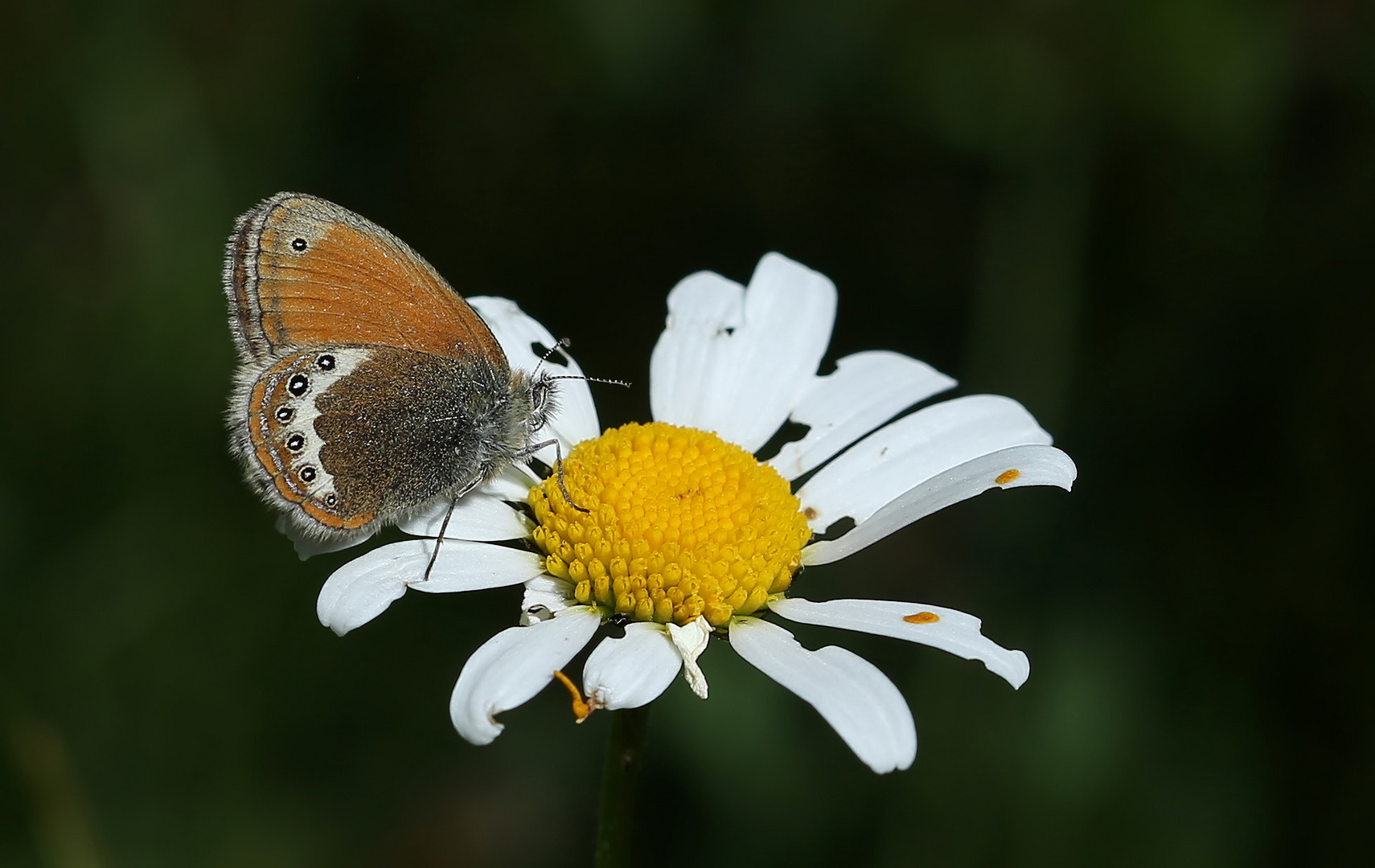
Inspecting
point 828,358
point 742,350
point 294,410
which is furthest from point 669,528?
point 828,358

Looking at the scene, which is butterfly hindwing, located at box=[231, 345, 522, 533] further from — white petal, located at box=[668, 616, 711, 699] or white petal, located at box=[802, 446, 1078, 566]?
white petal, located at box=[802, 446, 1078, 566]

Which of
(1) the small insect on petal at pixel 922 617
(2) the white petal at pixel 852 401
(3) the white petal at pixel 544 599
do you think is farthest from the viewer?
(2) the white petal at pixel 852 401

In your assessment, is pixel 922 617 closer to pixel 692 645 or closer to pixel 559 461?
pixel 692 645

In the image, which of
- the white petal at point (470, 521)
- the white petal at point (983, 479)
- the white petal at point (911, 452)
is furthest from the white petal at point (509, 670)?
the white petal at point (911, 452)

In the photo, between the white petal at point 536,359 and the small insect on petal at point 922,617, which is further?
the white petal at point 536,359

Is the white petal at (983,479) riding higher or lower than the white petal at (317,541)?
higher

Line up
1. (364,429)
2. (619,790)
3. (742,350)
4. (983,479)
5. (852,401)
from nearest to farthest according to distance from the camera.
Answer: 1. (619,790)
2. (983,479)
3. (364,429)
4. (852,401)
5. (742,350)

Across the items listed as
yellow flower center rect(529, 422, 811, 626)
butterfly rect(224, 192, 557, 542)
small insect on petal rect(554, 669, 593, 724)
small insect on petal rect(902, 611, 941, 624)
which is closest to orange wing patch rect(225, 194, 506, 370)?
butterfly rect(224, 192, 557, 542)

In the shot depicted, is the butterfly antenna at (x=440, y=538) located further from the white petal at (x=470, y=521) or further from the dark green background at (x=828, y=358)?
the dark green background at (x=828, y=358)
